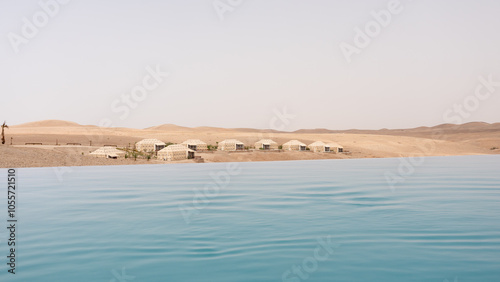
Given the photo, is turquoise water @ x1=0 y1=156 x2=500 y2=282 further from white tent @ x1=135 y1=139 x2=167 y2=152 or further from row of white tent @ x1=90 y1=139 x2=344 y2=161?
white tent @ x1=135 y1=139 x2=167 y2=152

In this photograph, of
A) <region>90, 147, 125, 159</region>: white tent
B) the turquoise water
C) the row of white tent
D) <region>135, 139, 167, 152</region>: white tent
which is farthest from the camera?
<region>135, 139, 167, 152</region>: white tent

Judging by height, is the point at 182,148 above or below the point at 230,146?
below

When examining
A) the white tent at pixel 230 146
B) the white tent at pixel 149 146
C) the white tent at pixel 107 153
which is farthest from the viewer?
the white tent at pixel 230 146

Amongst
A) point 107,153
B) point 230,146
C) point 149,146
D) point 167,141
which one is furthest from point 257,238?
point 167,141

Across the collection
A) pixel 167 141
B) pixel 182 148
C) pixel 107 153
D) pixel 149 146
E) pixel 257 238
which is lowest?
pixel 257 238

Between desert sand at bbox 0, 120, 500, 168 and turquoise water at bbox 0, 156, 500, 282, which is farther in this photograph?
desert sand at bbox 0, 120, 500, 168

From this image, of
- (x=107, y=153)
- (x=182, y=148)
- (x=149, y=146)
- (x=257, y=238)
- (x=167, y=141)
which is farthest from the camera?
(x=167, y=141)

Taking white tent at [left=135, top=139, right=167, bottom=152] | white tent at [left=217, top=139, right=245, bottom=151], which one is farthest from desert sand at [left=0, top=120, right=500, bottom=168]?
white tent at [left=135, top=139, right=167, bottom=152]

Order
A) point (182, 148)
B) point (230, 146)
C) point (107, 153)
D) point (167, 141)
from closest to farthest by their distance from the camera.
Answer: point (107, 153) < point (182, 148) < point (230, 146) < point (167, 141)

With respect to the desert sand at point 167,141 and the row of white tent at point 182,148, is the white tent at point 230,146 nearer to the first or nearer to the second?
the row of white tent at point 182,148

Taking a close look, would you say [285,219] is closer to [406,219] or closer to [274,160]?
[406,219]

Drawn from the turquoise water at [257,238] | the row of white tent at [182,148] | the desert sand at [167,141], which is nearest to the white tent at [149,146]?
the row of white tent at [182,148]

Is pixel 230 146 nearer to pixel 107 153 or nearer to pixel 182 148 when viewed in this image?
pixel 182 148

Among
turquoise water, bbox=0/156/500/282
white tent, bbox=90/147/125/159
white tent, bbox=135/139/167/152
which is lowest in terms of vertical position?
turquoise water, bbox=0/156/500/282
